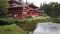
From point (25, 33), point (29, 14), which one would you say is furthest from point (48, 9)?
point (25, 33)

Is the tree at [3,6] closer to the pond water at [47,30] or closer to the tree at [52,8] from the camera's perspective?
the pond water at [47,30]

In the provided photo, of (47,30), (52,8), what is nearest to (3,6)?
(47,30)

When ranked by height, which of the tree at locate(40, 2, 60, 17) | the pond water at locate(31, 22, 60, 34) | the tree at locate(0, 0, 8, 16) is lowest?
the tree at locate(40, 2, 60, 17)

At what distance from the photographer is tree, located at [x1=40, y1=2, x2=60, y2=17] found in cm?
2603

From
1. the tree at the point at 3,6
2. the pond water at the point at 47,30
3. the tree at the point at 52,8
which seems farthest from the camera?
the tree at the point at 52,8

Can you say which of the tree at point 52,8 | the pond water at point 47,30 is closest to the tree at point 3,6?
the pond water at point 47,30

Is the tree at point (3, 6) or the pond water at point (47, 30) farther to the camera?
the tree at point (3, 6)

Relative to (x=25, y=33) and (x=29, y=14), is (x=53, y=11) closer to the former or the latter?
(x=29, y=14)

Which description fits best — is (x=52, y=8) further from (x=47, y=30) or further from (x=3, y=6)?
(x=47, y=30)

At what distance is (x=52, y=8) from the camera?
27.1 meters

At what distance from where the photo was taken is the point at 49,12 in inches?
1045

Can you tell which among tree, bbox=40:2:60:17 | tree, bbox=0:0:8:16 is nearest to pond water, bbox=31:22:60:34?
tree, bbox=0:0:8:16

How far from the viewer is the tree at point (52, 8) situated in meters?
26.0

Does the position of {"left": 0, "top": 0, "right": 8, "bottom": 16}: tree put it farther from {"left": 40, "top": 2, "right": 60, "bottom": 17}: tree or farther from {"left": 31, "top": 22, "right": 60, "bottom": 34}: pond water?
{"left": 40, "top": 2, "right": 60, "bottom": 17}: tree
